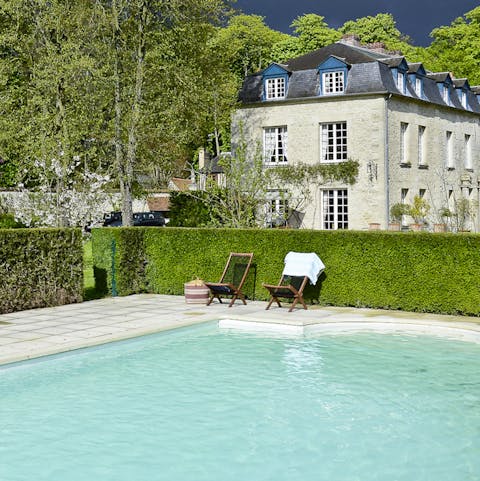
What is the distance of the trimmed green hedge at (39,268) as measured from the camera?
15.7 metres

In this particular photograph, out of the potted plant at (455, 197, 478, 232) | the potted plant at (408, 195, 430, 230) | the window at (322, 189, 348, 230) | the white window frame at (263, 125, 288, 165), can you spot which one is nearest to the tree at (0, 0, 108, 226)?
the white window frame at (263, 125, 288, 165)

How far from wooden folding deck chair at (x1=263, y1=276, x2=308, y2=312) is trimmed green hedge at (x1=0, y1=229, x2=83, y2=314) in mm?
4788

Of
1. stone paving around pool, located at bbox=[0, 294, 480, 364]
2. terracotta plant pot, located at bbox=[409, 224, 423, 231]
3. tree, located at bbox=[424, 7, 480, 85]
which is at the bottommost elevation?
stone paving around pool, located at bbox=[0, 294, 480, 364]

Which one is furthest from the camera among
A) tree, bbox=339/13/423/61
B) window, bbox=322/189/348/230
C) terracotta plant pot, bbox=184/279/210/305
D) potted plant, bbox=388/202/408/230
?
tree, bbox=339/13/423/61

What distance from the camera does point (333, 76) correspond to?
113ft

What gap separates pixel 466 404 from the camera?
9.41m

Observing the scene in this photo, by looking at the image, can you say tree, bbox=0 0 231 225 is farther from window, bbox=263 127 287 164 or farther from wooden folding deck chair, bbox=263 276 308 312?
wooden folding deck chair, bbox=263 276 308 312

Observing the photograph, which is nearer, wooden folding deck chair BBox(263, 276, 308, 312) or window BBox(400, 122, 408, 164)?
wooden folding deck chair BBox(263, 276, 308, 312)

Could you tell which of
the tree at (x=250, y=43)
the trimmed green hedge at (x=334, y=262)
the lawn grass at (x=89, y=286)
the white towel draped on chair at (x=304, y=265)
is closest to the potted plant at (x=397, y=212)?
the lawn grass at (x=89, y=286)

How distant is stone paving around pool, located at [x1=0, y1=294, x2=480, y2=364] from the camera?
12.4 m

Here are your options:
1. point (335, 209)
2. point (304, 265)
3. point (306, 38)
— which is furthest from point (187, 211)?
point (306, 38)

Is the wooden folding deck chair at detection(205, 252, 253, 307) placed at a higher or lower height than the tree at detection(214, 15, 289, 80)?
lower

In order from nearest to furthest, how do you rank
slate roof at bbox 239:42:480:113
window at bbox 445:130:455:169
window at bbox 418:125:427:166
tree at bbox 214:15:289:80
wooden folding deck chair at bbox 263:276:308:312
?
wooden folding deck chair at bbox 263:276:308:312, slate roof at bbox 239:42:480:113, window at bbox 418:125:427:166, window at bbox 445:130:455:169, tree at bbox 214:15:289:80

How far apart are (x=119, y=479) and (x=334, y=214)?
28.0 m
